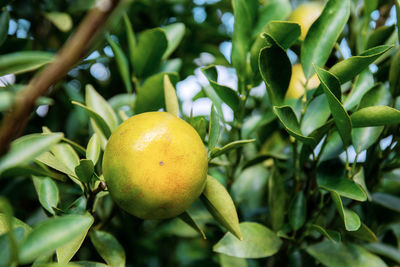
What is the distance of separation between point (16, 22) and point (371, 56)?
1.03m

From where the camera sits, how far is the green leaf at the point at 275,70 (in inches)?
26.9

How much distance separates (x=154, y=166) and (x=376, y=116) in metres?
0.41

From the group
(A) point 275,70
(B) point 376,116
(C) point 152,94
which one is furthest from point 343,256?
(C) point 152,94

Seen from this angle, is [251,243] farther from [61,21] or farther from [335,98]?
[61,21]

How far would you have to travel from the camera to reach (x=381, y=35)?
86 centimetres

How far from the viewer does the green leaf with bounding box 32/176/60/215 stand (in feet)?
2.14

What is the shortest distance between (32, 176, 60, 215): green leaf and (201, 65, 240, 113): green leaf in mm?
381

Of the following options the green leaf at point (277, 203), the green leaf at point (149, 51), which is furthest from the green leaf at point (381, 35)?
the green leaf at point (149, 51)

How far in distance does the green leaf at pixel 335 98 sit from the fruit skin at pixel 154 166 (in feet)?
0.80

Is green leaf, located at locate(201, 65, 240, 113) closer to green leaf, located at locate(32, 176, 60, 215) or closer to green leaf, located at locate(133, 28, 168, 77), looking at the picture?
green leaf, located at locate(133, 28, 168, 77)

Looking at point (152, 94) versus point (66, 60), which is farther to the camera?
point (152, 94)

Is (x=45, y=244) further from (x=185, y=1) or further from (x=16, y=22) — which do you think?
(x=185, y=1)

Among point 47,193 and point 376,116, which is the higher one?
point 376,116

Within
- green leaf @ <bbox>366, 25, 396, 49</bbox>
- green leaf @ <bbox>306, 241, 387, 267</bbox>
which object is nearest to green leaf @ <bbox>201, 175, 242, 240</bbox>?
green leaf @ <bbox>306, 241, 387, 267</bbox>
